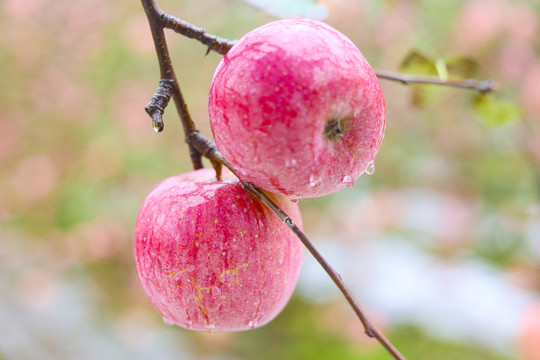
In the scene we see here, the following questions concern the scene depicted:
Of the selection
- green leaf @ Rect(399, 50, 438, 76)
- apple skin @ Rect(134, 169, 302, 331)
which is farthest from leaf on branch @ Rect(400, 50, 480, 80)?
apple skin @ Rect(134, 169, 302, 331)

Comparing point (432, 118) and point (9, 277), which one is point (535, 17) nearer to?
point (432, 118)

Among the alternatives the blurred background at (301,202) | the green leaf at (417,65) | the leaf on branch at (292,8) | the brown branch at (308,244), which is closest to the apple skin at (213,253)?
the brown branch at (308,244)

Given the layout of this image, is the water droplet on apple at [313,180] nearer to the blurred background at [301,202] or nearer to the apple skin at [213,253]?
the apple skin at [213,253]

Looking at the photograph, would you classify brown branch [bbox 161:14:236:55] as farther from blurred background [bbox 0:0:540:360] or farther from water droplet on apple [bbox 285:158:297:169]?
blurred background [bbox 0:0:540:360]

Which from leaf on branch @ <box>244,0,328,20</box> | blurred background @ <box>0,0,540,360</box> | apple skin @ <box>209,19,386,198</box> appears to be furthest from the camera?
blurred background @ <box>0,0,540,360</box>

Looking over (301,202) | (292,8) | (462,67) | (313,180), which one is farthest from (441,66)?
(301,202)

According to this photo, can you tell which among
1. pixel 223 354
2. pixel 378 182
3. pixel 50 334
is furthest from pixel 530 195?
pixel 50 334
